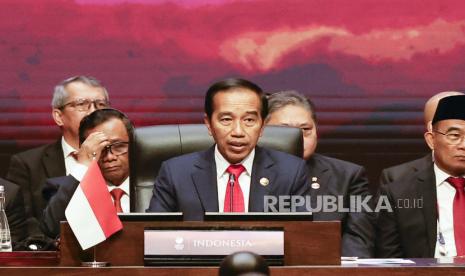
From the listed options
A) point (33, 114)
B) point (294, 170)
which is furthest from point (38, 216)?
point (294, 170)

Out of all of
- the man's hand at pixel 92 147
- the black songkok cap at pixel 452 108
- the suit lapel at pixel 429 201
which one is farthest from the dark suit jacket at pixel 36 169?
the black songkok cap at pixel 452 108

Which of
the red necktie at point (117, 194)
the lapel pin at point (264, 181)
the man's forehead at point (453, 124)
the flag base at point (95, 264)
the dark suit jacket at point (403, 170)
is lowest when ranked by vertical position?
the flag base at point (95, 264)

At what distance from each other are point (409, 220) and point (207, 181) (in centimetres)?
100

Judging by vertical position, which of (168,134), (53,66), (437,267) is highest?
(53,66)

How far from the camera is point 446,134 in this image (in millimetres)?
4230

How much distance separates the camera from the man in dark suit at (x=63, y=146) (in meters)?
4.99

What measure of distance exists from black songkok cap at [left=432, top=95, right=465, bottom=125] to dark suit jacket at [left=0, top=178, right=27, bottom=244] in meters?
1.95

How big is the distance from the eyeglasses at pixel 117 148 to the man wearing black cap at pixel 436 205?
1.20 m

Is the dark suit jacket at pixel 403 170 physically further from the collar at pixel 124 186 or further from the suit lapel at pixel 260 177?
the collar at pixel 124 186

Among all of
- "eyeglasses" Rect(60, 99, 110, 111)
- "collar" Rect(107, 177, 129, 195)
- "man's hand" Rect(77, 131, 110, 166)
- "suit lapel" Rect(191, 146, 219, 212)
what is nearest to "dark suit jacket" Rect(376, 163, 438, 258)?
"suit lapel" Rect(191, 146, 219, 212)

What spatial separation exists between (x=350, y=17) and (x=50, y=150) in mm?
1948

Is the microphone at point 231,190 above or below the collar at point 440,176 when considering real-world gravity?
below

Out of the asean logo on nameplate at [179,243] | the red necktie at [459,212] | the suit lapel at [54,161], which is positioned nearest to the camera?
the asean logo on nameplate at [179,243]

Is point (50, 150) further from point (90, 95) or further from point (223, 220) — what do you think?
point (223, 220)
